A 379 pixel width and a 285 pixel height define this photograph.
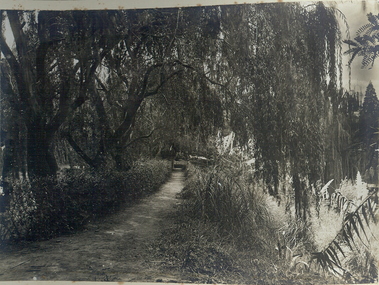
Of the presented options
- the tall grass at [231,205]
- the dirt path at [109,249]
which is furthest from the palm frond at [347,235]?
the dirt path at [109,249]

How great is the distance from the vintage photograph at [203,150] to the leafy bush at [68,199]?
0.01 m

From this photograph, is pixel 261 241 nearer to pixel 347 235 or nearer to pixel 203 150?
pixel 347 235

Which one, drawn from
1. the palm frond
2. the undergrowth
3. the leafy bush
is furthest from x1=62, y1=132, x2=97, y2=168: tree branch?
the palm frond

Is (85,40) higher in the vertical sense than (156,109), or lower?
higher

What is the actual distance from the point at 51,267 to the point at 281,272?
2872mm

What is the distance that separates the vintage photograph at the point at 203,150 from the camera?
11.7 ft

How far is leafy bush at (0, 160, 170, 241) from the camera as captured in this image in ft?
12.1

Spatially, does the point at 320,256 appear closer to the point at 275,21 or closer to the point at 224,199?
the point at 224,199

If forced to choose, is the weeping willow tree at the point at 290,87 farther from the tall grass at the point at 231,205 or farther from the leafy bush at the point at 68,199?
the leafy bush at the point at 68,199

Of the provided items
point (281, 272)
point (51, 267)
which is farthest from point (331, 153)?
point (51, 267)

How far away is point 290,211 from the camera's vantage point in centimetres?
357

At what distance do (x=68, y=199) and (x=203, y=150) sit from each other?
184 centimetres

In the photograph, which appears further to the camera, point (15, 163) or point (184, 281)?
point (15, 163)

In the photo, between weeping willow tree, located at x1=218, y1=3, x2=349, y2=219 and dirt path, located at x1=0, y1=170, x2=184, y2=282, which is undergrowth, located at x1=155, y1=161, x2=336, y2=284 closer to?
dirt path, located at x1=0, y1=170, x2=184, y2=282
